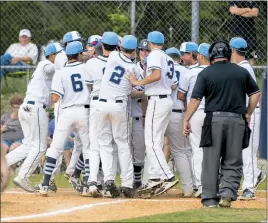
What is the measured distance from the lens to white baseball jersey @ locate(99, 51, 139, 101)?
41.6ft

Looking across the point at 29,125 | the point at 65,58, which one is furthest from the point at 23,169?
the point at 65,58

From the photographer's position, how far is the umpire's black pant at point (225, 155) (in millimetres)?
10922

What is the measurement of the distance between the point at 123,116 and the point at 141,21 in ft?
16.2

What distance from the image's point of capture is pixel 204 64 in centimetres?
1327

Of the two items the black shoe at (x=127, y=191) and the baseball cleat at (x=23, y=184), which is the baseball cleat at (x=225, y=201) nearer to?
the black shoe at (x=127, y=191)

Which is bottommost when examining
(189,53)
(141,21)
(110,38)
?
(189,53)

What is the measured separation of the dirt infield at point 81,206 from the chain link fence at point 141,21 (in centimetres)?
411

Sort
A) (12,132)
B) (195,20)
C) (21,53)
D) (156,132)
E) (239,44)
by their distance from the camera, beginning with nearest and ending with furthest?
1. (239,44)
2. (156,132)
3. (195,20)
4. (12,132)
5. (21,53)

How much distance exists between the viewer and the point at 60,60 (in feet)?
45.0

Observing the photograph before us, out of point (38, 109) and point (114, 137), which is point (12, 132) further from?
point (114, 137)

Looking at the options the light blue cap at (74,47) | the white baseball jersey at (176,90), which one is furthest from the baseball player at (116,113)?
the white baseball jersey at (176,90)

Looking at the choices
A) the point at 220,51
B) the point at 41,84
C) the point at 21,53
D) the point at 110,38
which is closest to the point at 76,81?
the point at 110,38

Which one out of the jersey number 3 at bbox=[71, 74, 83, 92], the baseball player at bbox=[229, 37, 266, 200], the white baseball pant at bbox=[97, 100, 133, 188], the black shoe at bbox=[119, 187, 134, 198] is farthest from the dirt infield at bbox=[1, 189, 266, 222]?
the jersey number 3 at bbox=[71, 74, 83, 92]

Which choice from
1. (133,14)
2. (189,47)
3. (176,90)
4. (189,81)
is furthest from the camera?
(133,14)
